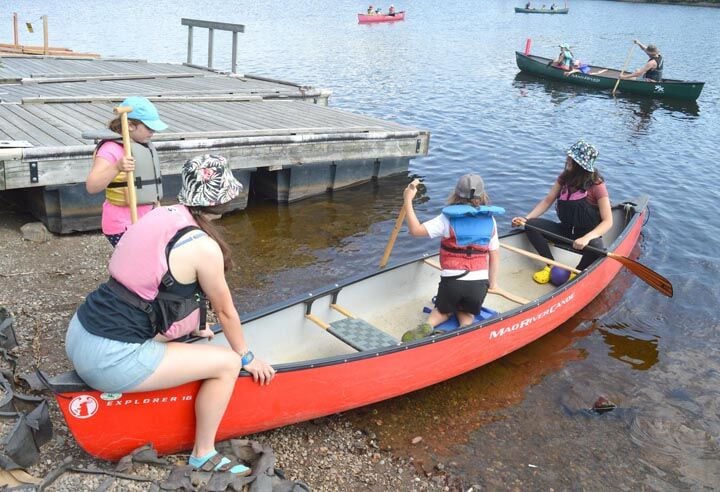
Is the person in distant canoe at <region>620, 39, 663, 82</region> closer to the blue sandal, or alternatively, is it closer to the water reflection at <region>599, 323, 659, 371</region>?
the water reflection at <region>599, 323, 659, 371</region>

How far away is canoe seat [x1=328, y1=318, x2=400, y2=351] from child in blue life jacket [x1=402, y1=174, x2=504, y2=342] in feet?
0.87

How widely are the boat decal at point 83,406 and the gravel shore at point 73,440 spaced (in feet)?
1.42

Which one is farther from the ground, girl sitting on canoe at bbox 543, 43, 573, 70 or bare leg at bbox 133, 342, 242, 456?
girl sitting on canoe at bbox 543, 43, 573, 70

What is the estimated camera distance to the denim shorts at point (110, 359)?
392 centimetres

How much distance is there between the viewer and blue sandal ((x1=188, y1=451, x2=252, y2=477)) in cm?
455

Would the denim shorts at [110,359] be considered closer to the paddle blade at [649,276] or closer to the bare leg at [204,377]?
the bare leg at [204,377]

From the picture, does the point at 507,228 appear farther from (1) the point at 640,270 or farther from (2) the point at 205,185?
(2) the point at 205,185

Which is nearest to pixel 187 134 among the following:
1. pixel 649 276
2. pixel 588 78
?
pixel 649 276

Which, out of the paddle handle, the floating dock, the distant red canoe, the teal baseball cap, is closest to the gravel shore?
the floating dock

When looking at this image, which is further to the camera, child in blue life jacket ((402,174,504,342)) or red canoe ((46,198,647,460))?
child in blue life jacket ((402,174,504,342))

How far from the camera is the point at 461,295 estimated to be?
6473mm

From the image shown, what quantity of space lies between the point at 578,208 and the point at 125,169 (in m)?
5.52

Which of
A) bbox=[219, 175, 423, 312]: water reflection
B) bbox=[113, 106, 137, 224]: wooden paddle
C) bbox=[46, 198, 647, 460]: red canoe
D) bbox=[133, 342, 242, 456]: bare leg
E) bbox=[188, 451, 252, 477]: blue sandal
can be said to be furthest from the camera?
bbox=[219, 175, 423, 312]: water reflection

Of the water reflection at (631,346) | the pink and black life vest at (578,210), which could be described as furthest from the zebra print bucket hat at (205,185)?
the water reflection at (631,346)
